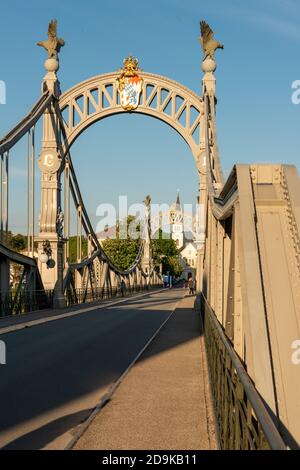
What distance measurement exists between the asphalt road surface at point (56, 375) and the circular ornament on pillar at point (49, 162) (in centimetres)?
882

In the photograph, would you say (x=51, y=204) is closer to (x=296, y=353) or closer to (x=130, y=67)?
(x=130, y=67)

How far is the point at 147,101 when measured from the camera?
33.3m

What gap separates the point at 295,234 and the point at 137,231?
331 ft

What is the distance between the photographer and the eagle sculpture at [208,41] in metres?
30.9

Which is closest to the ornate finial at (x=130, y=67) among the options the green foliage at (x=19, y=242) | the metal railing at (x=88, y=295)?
the metal railing at (x=88, y=295)

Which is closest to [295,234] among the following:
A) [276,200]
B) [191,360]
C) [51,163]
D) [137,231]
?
[276,200]

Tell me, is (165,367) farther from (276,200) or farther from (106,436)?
(276,200)

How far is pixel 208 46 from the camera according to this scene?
103 ft

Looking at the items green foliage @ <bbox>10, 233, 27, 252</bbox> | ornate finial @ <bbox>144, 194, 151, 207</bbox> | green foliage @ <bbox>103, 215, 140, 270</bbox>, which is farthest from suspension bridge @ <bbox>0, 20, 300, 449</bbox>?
green foliage @ <bbox>103, 215, 140, 270</bbox>

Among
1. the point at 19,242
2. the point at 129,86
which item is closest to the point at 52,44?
the point at 129,86

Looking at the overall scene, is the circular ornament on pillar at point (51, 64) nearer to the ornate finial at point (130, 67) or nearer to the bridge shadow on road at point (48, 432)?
the ornate finial at point (130, 67)

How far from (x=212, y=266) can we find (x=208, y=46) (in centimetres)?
1838

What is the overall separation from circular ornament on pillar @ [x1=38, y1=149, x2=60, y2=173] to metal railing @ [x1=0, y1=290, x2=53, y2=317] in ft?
16.9

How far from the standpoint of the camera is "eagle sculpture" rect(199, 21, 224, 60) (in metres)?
30.9
